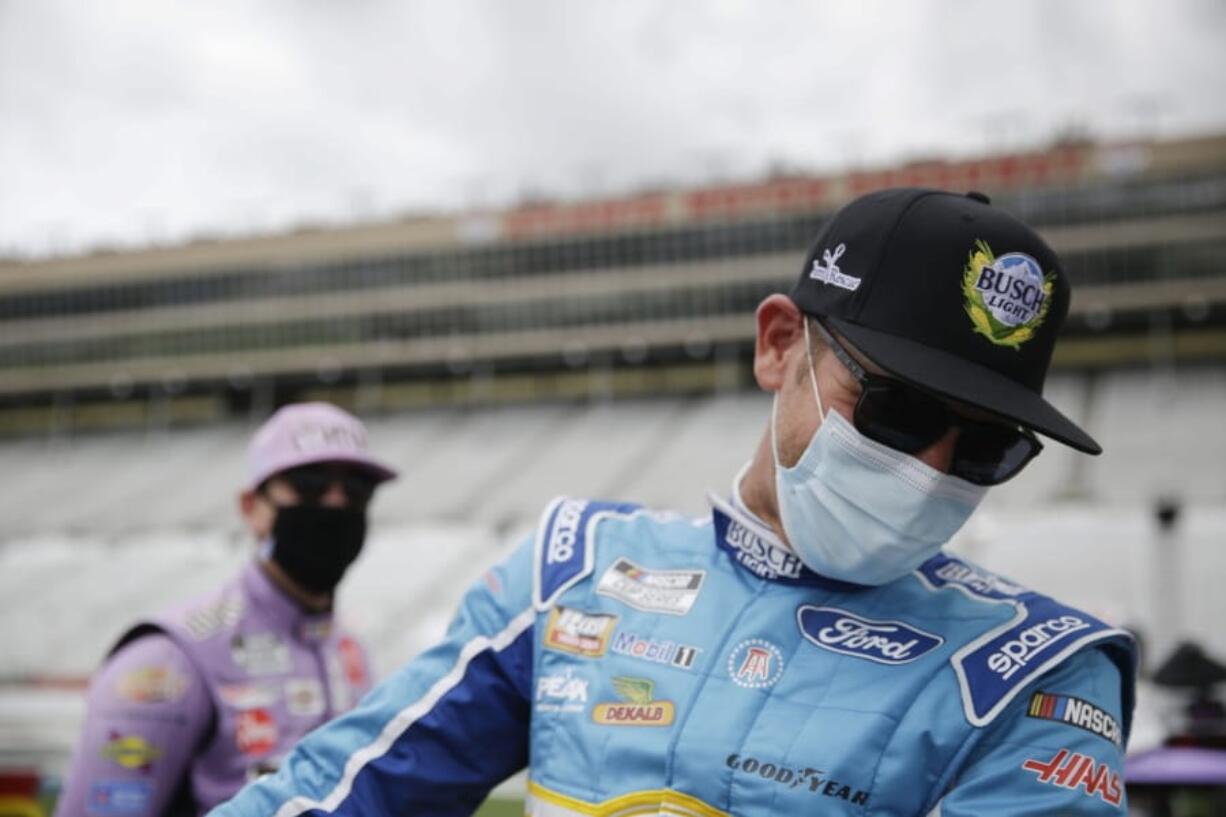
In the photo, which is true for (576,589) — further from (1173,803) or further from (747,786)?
(1173,803)

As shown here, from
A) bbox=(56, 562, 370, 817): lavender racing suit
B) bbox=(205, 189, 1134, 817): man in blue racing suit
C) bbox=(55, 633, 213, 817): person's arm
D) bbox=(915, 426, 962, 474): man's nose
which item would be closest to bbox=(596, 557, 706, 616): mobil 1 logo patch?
bbox=(205, 189, 1134, 817): man in blue racing suit

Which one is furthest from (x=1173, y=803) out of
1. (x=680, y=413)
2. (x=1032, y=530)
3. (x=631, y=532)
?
(x=680, y=413)

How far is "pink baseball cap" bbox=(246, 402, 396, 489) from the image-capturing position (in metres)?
3.43

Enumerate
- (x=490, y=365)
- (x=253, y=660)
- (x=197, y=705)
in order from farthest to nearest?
(x=490, y=365)
(x=253, y=660)
(x=197, y=705)

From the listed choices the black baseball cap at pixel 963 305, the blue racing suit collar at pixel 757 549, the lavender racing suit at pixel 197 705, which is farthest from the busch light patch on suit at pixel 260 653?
the black baseball cap at pixel 963 305

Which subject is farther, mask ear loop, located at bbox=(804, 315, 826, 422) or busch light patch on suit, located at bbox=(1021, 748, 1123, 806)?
mask ear loop, located at bbox=(804, 315, 826, 422)

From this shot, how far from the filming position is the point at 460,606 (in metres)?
1.74

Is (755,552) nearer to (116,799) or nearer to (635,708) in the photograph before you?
(635,708)

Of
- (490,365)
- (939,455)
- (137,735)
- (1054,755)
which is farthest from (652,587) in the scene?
(490,365)

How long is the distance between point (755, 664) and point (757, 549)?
0.63ft

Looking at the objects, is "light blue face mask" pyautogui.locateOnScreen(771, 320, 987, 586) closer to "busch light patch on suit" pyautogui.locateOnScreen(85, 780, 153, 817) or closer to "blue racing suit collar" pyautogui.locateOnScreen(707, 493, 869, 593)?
"blue racing suit collar" pyautogui.locateOnScreen(707, 493, 869, 593)

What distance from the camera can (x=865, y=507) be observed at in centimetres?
150

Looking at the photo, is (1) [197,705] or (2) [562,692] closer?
(2) [562,692]

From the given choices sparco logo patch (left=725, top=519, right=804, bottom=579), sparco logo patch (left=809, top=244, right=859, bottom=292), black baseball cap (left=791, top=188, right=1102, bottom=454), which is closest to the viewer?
black baseball cap (left=791, top=188, right=1102, bottom=454)
